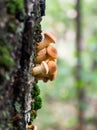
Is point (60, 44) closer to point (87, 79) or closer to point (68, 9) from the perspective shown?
point (68, 9)

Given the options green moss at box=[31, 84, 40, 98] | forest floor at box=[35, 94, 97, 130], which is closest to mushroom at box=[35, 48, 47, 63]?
green moss at box=[31, 84, 40, 98]

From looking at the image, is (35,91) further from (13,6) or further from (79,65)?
(79,65)

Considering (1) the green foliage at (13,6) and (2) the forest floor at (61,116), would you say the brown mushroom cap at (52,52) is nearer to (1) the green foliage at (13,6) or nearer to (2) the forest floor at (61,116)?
(1) the green foliage at (13,6)

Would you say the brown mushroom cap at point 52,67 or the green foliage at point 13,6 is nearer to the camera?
the green foliage at point 13,6

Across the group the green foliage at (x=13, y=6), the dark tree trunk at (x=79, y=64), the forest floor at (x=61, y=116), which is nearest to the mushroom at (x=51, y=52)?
the green foliage at (x=13, y=6)

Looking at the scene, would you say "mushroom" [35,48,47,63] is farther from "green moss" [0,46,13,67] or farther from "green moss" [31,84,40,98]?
"green moss" [0,46,13,67]

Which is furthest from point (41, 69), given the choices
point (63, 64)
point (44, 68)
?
point (63, 64)

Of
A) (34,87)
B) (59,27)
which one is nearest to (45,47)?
(34,87)
